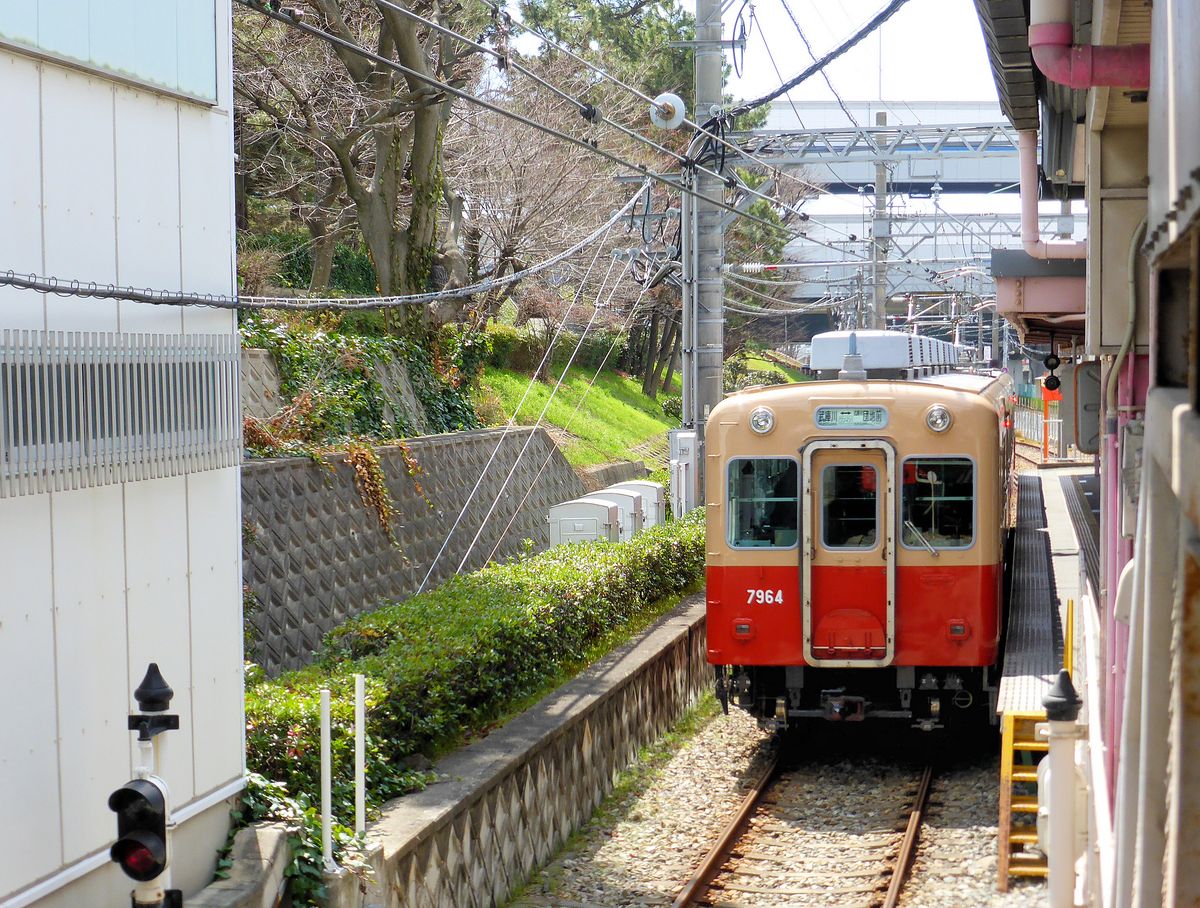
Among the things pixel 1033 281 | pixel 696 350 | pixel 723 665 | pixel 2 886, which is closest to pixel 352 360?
pixel 696 350

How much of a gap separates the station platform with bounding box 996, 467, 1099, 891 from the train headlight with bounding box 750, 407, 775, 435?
7.32 ft

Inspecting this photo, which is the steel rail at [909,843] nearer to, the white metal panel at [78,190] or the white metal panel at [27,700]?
the white metal panel at [27,700]

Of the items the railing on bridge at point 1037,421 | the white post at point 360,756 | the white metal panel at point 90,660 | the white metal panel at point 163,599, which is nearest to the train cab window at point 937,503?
the white post at point 360,756

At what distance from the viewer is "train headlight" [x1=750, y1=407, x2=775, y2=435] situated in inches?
373

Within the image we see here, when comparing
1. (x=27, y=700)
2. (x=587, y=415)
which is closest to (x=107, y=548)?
(x=27, y=700)

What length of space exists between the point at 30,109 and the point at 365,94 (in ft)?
40.9

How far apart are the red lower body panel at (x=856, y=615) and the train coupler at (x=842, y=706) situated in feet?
1.04

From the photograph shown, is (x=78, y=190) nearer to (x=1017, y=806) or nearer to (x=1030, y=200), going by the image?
(x=1030, y=200)

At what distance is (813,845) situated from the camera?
8.50 m

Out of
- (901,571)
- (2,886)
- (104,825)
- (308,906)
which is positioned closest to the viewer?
(2,886)

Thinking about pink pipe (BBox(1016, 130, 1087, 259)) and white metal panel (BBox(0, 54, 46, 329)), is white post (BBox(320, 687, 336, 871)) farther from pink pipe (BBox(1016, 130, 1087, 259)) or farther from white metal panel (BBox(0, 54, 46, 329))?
pink pipe (BBox(1016, 130, 1087, 259))

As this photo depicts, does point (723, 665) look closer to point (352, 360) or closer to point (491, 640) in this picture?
point (491, 640)

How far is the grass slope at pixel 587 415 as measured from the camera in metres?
24.6

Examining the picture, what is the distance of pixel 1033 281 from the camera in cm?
811
